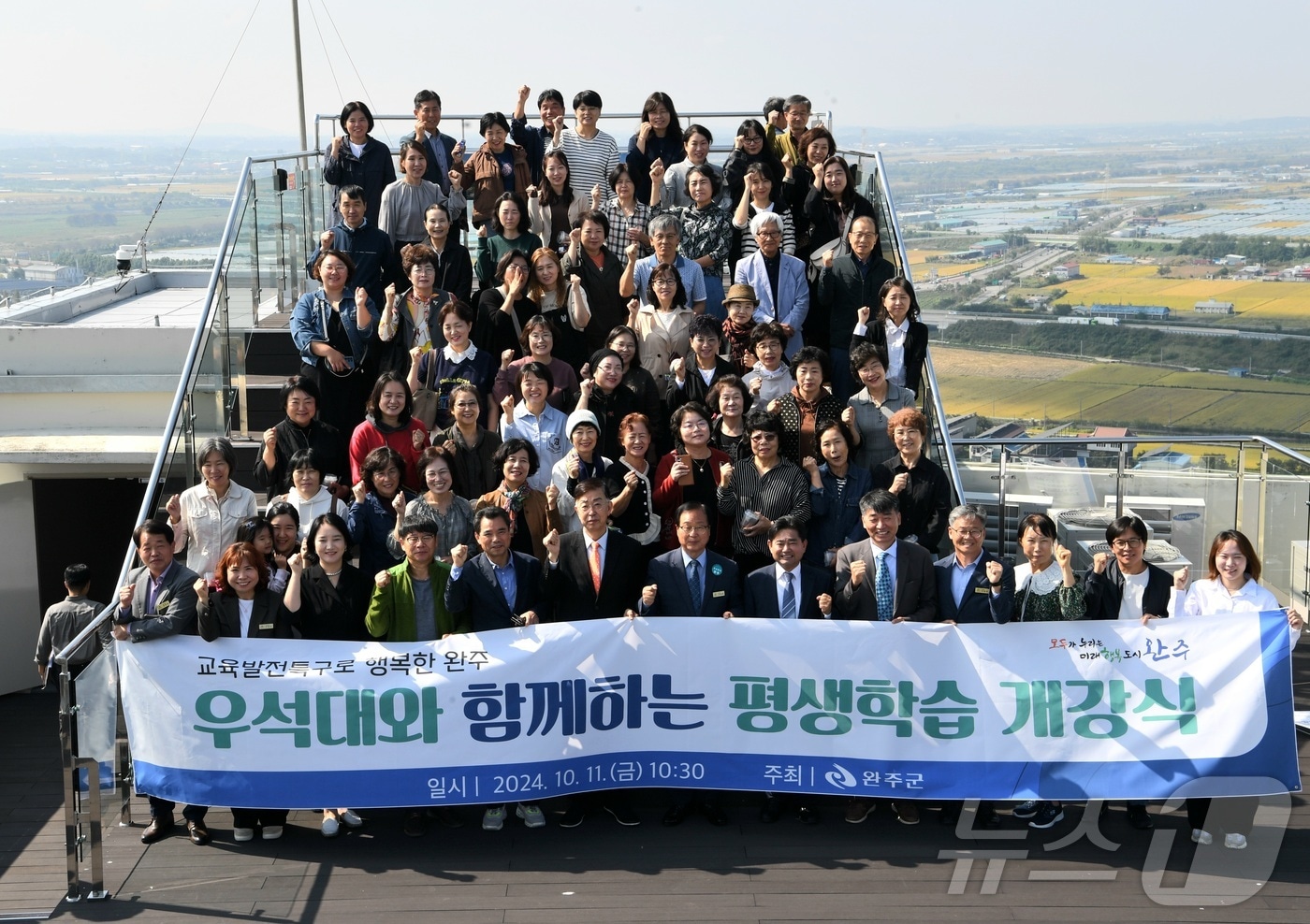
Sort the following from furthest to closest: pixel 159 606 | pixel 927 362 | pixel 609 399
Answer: pixel 927 362
pixel 609 399
pixel 159 606

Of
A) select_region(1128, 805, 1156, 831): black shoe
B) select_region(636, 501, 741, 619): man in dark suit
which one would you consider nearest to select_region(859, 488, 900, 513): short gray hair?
select_region(636, 501, 741, 619): man in dark suit

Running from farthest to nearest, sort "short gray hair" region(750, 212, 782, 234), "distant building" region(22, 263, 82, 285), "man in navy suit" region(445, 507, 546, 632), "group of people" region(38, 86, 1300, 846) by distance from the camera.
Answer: "distant building" region(22, 263, 82, 285)
"short gray hair" region(750, 212, 782, 234)
"group of people" region(38, 86, 1300, 846)
"man in navy suit" region(445, 507, 546, 632)

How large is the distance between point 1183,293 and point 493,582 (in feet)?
236

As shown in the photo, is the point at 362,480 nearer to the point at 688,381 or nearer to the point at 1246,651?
the point at 688,381

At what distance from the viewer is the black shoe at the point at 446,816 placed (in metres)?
7.23

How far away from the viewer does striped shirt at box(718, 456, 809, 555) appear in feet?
25.1

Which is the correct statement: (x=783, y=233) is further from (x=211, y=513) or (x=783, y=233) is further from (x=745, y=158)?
(x=211, y=513)

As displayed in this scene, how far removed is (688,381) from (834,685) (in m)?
2.44

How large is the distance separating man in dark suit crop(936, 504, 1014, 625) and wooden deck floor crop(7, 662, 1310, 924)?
1.11 metres

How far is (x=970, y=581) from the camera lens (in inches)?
281

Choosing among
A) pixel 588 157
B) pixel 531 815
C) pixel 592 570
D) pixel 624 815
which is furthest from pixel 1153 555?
pixel 531 815

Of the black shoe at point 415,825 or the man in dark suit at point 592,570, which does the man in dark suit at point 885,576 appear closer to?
the man in dark suit at point 592,570

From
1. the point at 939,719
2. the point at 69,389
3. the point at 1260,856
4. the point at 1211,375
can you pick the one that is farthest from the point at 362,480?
the point at 1211,375

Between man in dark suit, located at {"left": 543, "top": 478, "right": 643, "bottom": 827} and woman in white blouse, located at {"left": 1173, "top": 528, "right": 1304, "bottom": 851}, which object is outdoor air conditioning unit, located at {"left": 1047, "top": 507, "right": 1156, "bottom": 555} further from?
man in dark suit, located at {"left": 543, "top": 478, "right": 643, "bottom": 827}
